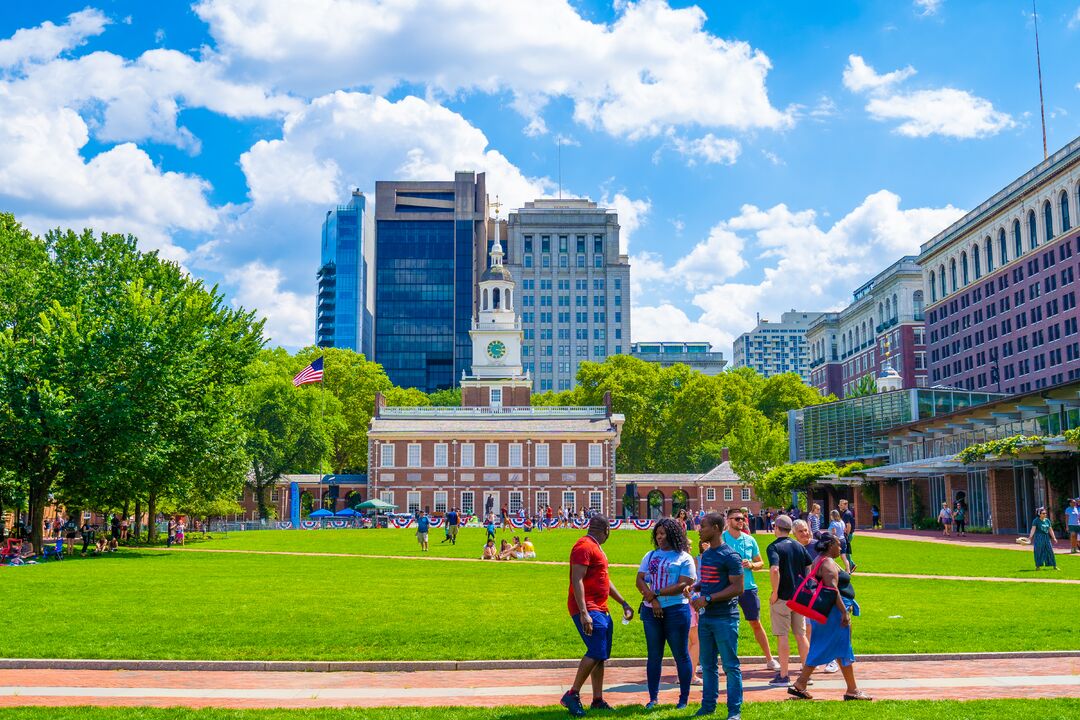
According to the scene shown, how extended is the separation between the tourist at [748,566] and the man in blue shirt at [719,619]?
2.02 metres

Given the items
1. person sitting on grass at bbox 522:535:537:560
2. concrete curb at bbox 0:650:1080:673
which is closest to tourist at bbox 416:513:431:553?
person sitting on grass at bbox 522:535:537:560

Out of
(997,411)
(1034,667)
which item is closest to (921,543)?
(997,411)

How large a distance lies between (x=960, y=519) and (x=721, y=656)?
42123 mm

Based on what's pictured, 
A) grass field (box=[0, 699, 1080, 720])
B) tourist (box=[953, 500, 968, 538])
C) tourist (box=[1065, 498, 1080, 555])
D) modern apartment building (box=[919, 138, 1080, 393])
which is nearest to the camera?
grass field (box=[0, 699, 1080, 720])

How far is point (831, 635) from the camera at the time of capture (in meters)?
10.3

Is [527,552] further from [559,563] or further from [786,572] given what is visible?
[786,572]

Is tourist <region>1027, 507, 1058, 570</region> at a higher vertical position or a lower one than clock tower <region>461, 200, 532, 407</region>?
lower

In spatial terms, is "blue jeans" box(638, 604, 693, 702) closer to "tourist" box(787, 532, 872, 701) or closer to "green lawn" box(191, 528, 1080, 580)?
"tourist" box(787, 532, 872, 701)

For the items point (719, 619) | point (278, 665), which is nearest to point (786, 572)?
point (719, 619)

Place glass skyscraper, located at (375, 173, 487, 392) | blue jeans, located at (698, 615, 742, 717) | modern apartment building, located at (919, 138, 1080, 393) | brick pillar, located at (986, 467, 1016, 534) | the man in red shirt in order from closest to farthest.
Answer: blue jeans, located at (698, 615, 742, 717)
the man in red shirt
brick pillar, located at (986, 467, 1016, 534)
modern apartment building, located at (919, 138, 1080, 393)
glass skyscraper, located at (375, 173, 487, 392)

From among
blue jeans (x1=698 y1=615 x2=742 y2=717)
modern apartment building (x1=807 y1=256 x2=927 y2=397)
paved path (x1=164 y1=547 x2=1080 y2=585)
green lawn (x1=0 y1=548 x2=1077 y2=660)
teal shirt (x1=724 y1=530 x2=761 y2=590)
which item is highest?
modern apartment building (x1=807 y1=256 x2=927 y2=397)

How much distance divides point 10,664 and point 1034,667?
39.9ft

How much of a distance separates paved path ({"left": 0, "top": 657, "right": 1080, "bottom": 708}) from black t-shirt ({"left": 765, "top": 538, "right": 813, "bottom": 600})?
1095 mm

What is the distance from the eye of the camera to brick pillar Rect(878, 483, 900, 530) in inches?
2352
